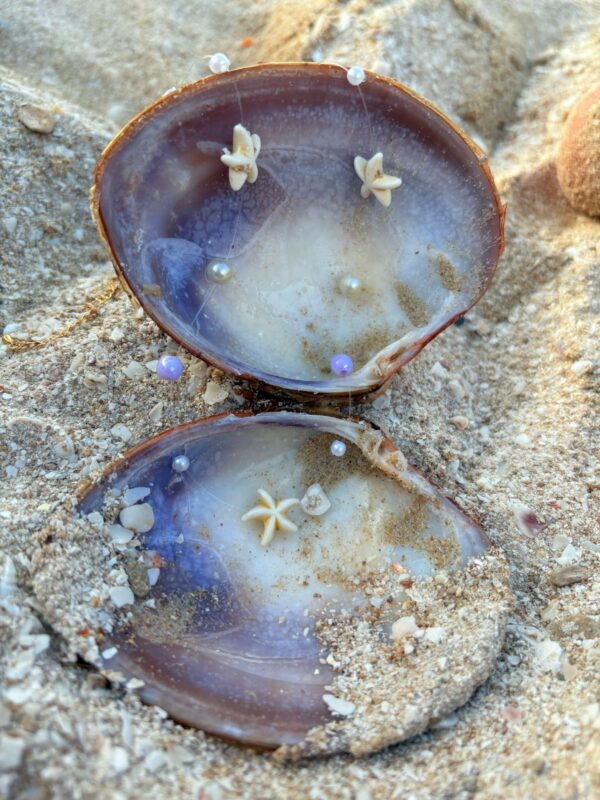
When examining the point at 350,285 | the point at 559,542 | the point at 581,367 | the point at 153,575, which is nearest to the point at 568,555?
the point at 559,542

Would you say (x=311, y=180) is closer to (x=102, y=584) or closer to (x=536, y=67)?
(x=102, y=584)

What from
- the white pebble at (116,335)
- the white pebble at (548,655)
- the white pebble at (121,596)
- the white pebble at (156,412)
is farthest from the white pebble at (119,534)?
the white pebble at (548,655)

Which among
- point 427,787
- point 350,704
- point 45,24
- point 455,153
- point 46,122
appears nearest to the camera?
point 427,787

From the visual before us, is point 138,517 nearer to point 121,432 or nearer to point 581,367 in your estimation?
point 121,432

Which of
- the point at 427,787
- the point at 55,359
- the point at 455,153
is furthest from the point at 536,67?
the point at 427,787

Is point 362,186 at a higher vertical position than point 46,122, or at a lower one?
higher

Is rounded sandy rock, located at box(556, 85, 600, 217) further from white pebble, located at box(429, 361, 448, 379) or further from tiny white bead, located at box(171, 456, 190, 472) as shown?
tiny white bead, located at box(171, 456, 190, 472)
